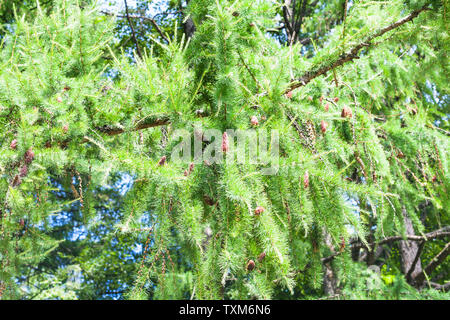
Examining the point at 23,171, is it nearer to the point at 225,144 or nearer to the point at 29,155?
the point at 29,155

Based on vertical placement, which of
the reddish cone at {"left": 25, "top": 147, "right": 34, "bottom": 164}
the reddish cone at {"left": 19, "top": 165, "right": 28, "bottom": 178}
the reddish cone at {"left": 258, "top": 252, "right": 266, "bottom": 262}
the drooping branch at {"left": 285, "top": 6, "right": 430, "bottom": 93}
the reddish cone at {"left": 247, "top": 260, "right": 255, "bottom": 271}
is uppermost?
the drooping branch at {"left": 285, "top": 6, "right": 430, "bottom": 93}

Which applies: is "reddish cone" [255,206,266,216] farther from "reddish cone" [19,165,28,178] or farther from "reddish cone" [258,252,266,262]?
"reddish cone" [19,165,28,178]

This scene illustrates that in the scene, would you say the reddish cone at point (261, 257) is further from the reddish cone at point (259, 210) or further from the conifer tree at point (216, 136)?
the reddish cone at point (259, 210)

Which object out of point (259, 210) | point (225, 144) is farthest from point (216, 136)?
point (259, 210)

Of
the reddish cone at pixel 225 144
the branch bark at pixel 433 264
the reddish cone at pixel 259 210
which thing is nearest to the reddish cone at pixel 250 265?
the reddish cone at pixel 259 210

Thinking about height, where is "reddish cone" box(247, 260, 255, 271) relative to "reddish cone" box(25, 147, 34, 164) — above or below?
below

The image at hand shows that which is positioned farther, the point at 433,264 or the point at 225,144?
the point at 433,264

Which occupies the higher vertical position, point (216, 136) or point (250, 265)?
point (216, 136)

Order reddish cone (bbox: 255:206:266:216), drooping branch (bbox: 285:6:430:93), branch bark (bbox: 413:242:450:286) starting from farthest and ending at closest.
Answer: branch bark (bbox: 413:242:450:286) < drooping branch (bbox: 285:6:430:93) < reddish cone (bbox: 255:206:266:216)

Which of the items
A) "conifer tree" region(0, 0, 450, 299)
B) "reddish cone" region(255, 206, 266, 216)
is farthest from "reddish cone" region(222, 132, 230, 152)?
"reddish cone" region(255, 206, 266, 216)

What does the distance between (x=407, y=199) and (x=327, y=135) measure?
155cm
